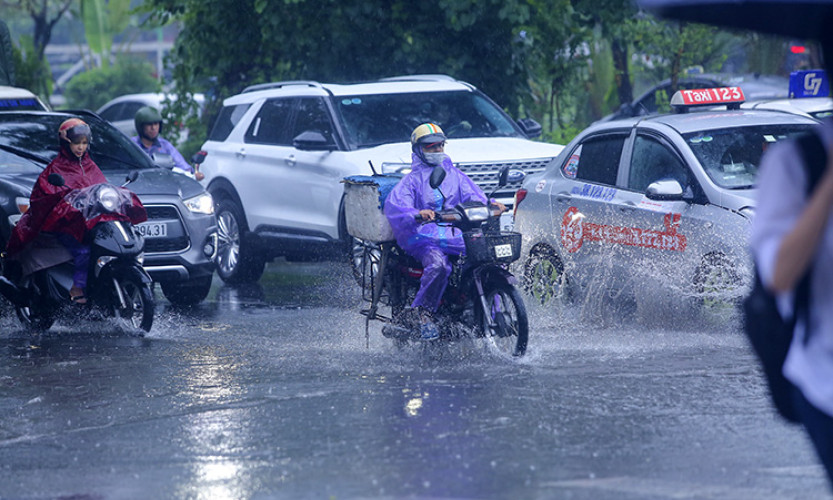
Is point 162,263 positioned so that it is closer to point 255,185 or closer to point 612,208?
point 255,185

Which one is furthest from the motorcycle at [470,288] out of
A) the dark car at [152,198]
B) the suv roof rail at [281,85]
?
the suv roof rail at [281,85]

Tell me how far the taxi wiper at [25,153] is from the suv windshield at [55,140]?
0.19 feet

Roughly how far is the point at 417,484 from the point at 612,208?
5.18 m

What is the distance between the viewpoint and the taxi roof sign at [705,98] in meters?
10.9

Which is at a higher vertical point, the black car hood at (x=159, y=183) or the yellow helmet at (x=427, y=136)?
the yellow helmet at (x=427, y=136)

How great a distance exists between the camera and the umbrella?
2977 millimetres

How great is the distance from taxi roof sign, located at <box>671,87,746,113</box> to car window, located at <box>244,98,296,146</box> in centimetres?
470

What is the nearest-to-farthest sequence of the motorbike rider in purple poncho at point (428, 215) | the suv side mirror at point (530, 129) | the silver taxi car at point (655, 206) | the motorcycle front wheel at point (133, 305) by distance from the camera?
the motorbike rider in purple poncho at point (428, 215) → the silver taxi car at point (655, 206) → the motorcycle front wheel at point (133, 305) → the suv side mirror at point (530, 129)

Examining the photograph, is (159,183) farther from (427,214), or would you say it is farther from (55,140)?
(427,214)

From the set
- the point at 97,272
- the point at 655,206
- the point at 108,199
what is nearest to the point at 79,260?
the point at 97,272

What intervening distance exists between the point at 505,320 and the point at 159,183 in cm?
470

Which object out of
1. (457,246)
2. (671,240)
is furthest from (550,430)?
(671,240)

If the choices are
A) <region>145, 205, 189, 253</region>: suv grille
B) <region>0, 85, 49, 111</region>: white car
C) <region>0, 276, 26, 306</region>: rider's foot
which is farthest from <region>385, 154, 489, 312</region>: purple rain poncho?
<region>0, 85, 49, 111</region>: white car

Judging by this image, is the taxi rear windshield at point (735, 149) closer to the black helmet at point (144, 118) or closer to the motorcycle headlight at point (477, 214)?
the motorcycle headlight at point (477, 214)
